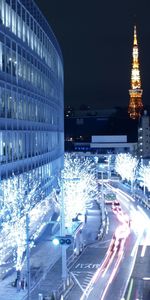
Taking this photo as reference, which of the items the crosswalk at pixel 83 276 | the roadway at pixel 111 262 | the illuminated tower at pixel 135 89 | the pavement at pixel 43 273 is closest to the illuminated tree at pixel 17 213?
the pavement at pixel 43 273

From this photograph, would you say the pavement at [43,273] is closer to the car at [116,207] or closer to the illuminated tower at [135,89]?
the car at [116,207]

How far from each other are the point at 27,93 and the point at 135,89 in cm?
12859

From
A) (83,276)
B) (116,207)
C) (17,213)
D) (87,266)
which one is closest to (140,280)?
(83,276)

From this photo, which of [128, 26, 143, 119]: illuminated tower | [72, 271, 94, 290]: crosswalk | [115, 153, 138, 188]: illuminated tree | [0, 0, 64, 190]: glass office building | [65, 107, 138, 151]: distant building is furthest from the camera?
[128, 26, 143, 119]: illuminated tower

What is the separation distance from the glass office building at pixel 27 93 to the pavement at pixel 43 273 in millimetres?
→ 4320

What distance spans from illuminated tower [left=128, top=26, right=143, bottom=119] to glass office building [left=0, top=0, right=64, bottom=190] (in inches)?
4045

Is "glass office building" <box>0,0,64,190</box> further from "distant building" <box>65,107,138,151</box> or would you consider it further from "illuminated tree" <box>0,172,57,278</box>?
"distant building" <box>65,107,138,151</box>

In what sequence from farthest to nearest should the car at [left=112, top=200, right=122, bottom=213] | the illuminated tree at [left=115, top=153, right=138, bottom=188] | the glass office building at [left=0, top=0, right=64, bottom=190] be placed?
the illuminated tree at [left=115, top=153, right=138, bottom=188] → the car at [left=112, top=200, right=122, bottom=213] → the glass office building at [left=0, top=0, right=64, bottom=190]

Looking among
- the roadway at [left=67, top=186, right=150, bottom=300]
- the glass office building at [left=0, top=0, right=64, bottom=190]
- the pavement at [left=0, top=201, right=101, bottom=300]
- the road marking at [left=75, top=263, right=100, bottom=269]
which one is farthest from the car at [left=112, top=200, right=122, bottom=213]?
the road marking at [left=75, top=263, right=100, bottom=269]

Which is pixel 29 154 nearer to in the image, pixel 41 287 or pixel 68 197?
pixel 68 197

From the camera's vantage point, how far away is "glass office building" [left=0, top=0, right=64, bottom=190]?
27.7 m

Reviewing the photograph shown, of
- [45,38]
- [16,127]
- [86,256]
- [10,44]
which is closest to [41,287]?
[86,256]

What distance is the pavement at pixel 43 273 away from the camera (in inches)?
869

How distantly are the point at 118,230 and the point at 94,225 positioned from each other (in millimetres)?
2593
